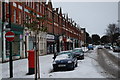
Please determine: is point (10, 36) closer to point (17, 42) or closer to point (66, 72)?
point (66, 72)

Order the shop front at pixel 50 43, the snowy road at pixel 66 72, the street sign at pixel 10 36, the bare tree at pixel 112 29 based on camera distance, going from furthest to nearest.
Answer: the bare tree at pixel 112 29, the shop front at pixel 50 43, the snowy road at pixel 66 72, the street sign at pixel 10 36

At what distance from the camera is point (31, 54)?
47.4 ft

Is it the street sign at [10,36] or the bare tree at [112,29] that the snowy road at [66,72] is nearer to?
the street sign at [10,36]

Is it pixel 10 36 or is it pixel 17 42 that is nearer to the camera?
pixel 10 36

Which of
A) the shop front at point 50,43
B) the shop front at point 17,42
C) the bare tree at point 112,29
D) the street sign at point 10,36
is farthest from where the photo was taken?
the bare tree at point 112,29

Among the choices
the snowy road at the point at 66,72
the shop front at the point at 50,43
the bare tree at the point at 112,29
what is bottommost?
the snowy road at the point at 66,72

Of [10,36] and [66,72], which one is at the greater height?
[10,36]

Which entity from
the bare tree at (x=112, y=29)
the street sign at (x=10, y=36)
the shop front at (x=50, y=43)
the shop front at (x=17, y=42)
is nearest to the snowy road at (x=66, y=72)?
the street sign at (x=10, y=36)

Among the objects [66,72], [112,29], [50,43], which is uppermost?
[112,29]

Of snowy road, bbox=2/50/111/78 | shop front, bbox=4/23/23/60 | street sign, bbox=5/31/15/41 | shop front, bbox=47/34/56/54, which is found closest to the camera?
street sign, bbox=5/31/15/41

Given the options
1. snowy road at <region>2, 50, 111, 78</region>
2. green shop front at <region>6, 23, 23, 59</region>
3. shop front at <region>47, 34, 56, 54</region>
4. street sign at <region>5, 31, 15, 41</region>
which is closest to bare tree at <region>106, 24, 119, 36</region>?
shop front at <region>47, 34, 56, 54</region>

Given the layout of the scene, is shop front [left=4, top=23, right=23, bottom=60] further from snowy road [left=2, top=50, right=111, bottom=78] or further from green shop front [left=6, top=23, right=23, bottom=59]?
snowy road [left=2, top=50, right=111, bottom=78]

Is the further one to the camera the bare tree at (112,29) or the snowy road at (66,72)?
the bare tree at (112,29)

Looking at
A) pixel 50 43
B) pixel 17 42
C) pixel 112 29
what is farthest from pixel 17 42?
pixel 112 29
